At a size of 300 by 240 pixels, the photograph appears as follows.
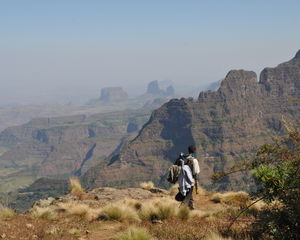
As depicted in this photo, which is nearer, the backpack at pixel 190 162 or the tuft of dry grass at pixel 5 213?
A: the backpack at pixel 190 162

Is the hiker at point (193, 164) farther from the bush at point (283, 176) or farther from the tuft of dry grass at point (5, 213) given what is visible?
the tuft of dry grass at point (5, 213)

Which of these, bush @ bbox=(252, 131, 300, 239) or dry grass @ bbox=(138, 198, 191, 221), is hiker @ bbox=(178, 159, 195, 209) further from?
bush @ bbox=(252, 131, 300, 239)

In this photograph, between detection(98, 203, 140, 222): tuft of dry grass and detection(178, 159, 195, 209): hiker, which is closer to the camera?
detection(98, 203, 140, 222): tuft of dry grass

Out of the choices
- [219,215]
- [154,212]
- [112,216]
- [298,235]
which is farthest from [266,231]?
[112,216]

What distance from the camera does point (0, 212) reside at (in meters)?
19.3

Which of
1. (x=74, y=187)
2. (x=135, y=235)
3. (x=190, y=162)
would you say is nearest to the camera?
(x=135, y=235)

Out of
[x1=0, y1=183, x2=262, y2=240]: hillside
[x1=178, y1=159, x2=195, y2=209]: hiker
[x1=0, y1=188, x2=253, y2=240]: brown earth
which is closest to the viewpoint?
[x1=0, y1=183, x2=262, y2=240]: hillside

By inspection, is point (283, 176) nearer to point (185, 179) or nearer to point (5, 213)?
point (185, 179)

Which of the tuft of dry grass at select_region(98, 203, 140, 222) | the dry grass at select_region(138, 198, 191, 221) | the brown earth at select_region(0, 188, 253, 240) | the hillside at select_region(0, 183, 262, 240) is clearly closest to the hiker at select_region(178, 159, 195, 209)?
the hillside at select_region(0, 183, 262, 240)

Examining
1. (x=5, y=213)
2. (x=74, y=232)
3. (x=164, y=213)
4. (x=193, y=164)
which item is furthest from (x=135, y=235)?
(x=5, y=213)

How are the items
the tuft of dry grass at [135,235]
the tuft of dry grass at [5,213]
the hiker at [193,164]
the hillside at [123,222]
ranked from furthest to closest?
the tuft of dry grass at [5,213] < the hiker at [193,164] < the hillside at [123,222] < the tuft of dry grass at [135,235]

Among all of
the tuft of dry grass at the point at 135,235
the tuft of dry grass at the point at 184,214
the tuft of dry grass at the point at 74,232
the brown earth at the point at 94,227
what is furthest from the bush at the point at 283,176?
the tuft of dry grass at the point at 74,232

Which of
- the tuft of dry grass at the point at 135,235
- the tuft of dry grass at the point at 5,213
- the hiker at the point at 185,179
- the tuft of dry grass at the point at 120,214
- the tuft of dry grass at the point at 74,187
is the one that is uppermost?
the hiker at the point at 185,179

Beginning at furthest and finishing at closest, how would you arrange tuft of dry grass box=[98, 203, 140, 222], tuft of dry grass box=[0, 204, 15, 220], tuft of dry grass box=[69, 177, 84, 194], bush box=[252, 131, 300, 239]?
tuft of dry grass box=[69, 177, 84, 194], tuft of dry grass box=[0, 204, 15, 220], tuft of dry grass box=[98, 203, 140, 222], bush box=[252, 131, 300, 239]
